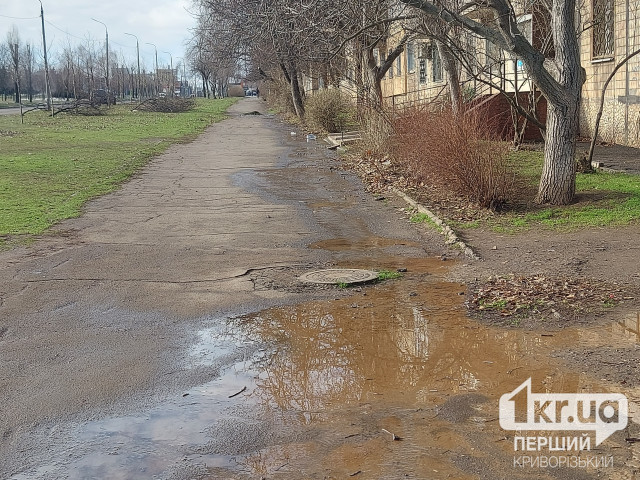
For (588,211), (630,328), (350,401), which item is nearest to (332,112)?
(588,211)

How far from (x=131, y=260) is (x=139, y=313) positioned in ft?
7.25

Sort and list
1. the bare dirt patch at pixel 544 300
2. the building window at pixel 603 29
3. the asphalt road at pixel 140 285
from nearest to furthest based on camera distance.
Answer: the asphalt road at pixel 140 285
the bare dirt patch at pixel 544 300
the building window at pixel 603 29

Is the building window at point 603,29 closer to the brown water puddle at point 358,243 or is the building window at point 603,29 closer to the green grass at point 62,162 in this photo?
the brown water puddle at point 358,243

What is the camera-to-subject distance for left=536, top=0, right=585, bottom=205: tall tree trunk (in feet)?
35.4

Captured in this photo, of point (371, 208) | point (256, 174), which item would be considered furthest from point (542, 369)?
point (256, 174)

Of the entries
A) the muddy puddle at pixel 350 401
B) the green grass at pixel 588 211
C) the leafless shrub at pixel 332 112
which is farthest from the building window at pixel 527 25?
the muddy puddle at pixel 350 401

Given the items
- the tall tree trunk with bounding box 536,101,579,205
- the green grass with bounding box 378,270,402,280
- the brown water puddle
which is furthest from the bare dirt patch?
the tall tree trunk with bounding box 536,101,579,205

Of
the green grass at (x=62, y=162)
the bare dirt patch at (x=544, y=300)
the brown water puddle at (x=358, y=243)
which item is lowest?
the bare dirt patch at (x=544, y=300)

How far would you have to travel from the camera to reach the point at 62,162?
20578 millimetres

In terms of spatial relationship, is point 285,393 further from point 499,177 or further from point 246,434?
point 499,177

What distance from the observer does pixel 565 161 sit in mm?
11055

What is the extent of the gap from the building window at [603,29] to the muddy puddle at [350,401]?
15.2 metres

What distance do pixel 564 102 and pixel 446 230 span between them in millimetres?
2745

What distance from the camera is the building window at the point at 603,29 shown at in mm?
19281
